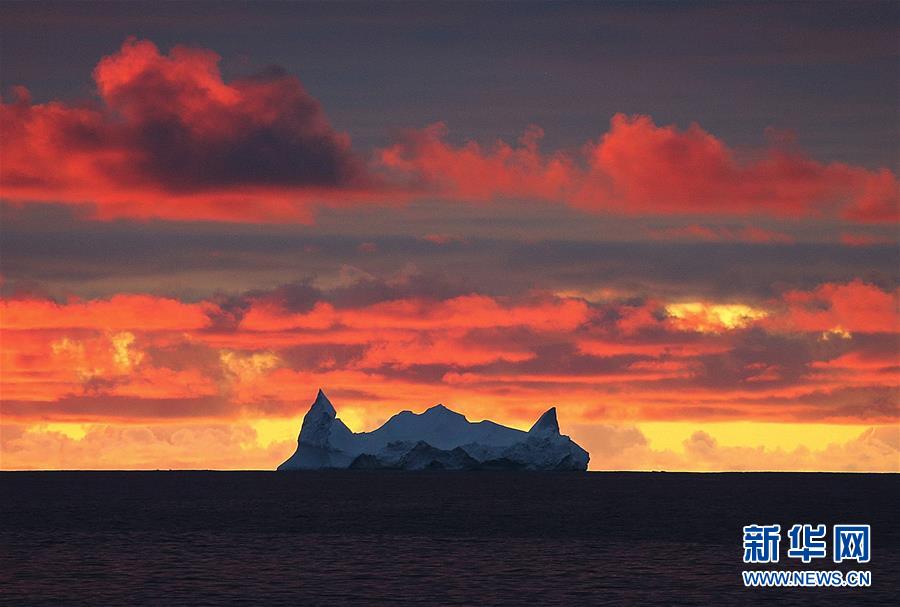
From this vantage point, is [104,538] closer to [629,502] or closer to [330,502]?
[330,502]

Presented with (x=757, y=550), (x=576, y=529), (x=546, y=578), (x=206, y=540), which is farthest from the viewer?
(x=576, y=529)

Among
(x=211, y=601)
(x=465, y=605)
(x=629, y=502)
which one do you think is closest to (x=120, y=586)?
(x=211, y=601)

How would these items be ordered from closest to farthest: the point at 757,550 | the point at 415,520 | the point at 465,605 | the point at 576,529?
the point at 465,605 → the point at 757,550 → the point at 576,529 → the point at 415,520

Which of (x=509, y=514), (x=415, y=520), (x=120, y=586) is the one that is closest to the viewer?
(x=120, y=586)

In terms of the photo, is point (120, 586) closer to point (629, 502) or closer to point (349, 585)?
point (349, 585)

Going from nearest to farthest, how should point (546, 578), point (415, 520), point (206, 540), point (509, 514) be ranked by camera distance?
point (546, 578) → point (206, 540) → point (415, 520) → point (509, 514)

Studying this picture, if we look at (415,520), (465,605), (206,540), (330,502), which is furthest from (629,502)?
(465,605)

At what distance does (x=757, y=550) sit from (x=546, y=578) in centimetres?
2262

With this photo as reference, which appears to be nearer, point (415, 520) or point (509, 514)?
point (415, 520)

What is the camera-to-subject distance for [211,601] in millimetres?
59031

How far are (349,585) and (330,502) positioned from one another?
380 feet

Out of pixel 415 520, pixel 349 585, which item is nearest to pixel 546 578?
pixel 349 585

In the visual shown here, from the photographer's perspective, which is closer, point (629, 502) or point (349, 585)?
point (349, 585)

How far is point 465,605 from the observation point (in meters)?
58.0
